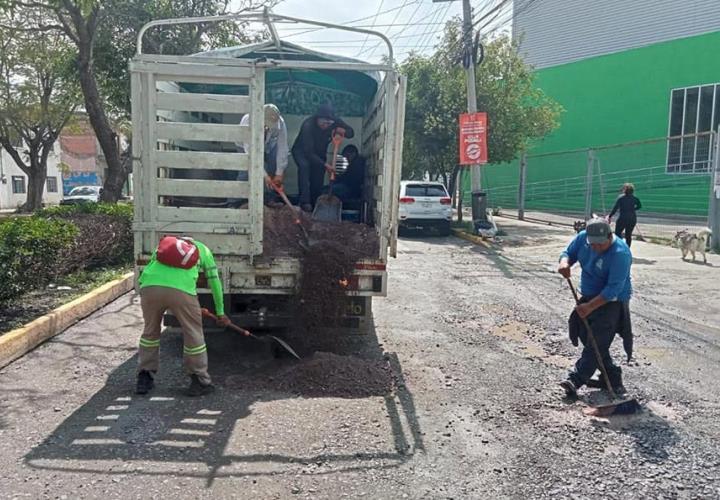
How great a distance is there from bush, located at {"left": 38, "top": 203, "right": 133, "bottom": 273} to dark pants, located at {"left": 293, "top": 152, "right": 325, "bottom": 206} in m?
3.09

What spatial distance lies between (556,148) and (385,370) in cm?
2494

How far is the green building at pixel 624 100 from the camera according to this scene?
2091 centimetres

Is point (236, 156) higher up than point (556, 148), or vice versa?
point (556, 148)

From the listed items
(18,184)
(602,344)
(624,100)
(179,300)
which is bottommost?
(602,344)

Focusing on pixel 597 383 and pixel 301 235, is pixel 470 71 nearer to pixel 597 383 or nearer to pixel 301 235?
pixel 301 235

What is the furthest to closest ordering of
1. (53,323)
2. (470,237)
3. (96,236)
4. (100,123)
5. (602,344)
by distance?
(470,237), (100,123), (96,236), (53,323), (602,344)

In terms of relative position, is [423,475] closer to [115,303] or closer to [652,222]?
[115,303]

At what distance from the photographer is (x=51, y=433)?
3.88 meters

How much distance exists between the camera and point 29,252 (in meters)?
6.24

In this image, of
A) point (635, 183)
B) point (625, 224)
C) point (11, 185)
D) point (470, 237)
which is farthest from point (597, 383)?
point (11, 185)

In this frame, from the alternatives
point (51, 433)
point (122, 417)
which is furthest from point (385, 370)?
point (51, 433)

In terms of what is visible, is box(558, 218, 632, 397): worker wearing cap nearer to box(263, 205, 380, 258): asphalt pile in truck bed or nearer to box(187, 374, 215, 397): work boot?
box(263, 205, 380, 258): asphalt pile in truck bed

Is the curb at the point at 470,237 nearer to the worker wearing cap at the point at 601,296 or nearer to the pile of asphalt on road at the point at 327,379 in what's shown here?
the worker wearing cap at the point at 601,296

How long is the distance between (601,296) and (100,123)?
1031 cm
